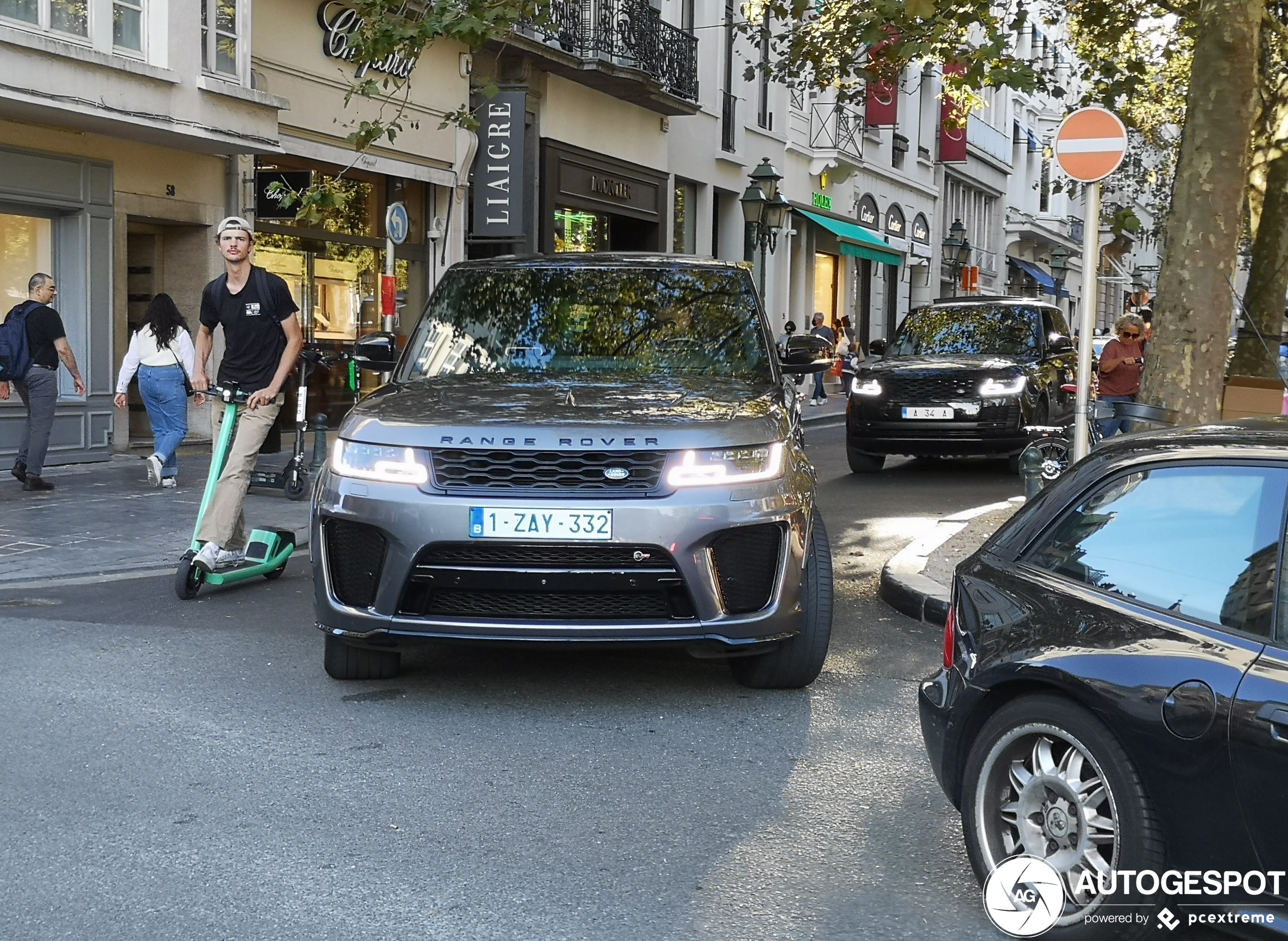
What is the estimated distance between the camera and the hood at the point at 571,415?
5.59m

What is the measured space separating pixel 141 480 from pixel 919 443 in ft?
24.3

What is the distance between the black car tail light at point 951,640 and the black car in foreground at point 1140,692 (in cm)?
6

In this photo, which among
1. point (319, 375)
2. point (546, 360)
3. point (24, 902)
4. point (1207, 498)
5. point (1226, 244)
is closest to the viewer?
point (1207, 498)

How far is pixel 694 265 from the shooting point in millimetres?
7453

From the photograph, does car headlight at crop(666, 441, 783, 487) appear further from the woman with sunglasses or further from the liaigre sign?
the liaigre sign

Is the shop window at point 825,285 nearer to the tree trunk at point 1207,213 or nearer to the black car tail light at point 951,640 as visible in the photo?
the tree trunk at point 1207,213

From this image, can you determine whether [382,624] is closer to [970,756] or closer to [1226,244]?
[970,756]

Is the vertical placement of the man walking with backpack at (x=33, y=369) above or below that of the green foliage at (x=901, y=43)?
below

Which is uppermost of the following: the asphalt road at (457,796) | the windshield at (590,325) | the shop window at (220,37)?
the shop window at (220,37)

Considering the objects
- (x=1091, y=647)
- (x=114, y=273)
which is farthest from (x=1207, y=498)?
(x=114, y=273)

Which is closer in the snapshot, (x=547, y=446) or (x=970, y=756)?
(x=970, y=756)

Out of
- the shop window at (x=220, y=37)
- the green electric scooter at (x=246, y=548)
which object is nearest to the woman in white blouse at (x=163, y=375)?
the shop window at (x=220, y=37)

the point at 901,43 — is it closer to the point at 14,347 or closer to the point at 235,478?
the point at 235,478

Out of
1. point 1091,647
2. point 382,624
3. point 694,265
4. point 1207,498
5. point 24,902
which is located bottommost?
point 24,902
